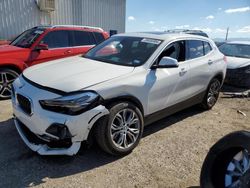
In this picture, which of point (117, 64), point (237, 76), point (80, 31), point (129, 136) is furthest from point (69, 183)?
point (237, 76)

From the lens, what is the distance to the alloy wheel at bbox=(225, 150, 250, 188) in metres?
2.21

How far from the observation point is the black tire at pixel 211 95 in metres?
5.42

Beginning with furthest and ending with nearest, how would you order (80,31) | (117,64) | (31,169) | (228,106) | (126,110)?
1. (80,31)
2. (228,106)
3. (117,64)
4. (126,110)
5. (31,169)

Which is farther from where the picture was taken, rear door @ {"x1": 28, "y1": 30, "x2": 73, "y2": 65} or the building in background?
the building in background

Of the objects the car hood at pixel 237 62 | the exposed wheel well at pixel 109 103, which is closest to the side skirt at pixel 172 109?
the exposed wheel well at pixel 109 103

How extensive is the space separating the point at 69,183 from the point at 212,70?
370cm

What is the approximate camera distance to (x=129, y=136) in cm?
365

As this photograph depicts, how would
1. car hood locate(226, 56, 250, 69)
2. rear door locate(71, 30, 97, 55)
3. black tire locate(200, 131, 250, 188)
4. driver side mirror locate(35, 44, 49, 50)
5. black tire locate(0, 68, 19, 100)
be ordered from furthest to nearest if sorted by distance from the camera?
1. car hood locate(226, 56, 250, 69)
2. rear door locate(71, 30, 97, 55)
3. driver side mirror locate(35, 44, 49, 50)
4. black tire locate(0, 68, 19, 100)
5. black tire locate(200, 131, 250, 188)

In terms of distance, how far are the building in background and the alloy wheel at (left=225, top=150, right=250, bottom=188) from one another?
12969 mm

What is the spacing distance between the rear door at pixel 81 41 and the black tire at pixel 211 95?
3499 millimetres

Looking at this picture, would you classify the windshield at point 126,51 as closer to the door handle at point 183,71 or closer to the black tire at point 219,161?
the door handle at point 183,71

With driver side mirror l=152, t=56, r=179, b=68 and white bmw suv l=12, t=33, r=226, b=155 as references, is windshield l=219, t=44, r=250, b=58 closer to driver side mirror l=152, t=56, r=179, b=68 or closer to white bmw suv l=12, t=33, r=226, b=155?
white bmw suv l=12, t=33, r=226, b=155

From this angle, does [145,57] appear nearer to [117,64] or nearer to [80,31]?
[117,64]

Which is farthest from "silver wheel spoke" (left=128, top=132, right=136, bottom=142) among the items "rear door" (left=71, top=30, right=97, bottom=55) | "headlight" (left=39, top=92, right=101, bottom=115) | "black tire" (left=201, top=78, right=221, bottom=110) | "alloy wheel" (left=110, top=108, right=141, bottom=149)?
"rear door" (left=71, top=30, right=97, bottom=55)
